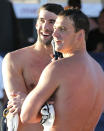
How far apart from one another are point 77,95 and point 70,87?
8cm

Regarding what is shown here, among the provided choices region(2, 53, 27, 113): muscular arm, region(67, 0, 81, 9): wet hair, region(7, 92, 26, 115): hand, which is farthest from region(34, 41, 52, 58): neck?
region(67, 0, 81, 9): wet hair

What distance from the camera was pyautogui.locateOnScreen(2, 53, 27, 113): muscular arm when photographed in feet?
13.5

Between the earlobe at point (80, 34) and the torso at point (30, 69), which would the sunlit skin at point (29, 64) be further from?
the earlobe at point (80, 34)

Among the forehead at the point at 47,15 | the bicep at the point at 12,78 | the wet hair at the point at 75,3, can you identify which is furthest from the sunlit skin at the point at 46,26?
the wet hair at the point at 75,3

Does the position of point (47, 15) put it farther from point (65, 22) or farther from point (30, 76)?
point (65, 22)

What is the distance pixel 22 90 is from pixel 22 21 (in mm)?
7941

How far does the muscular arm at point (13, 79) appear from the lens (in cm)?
412

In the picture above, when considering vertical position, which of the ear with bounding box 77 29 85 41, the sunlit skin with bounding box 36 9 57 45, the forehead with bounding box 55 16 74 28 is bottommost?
the sunlit skin with bounding box 36 9 57 45

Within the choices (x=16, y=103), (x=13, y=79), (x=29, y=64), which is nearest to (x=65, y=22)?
(x=16, y=103)

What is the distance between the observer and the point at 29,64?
14.8ft

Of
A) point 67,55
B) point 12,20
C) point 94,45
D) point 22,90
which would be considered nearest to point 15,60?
point 22,90

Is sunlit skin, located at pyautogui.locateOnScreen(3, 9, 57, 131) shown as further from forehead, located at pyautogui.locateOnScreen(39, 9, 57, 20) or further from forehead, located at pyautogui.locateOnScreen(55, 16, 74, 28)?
forehead, located at pyautogui.locateOnScreen(55, 16, 74, 28)

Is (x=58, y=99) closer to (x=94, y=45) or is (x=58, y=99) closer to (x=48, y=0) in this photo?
(x=94, y=45)

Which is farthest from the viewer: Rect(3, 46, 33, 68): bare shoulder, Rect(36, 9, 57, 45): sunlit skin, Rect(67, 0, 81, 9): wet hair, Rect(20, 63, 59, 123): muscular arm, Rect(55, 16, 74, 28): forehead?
Rect(67, 0, 81, 9): wet hair
